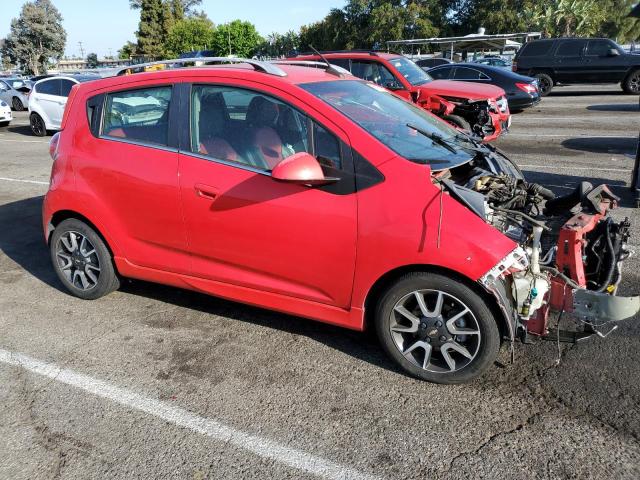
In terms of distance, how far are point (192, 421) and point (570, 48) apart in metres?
20.7

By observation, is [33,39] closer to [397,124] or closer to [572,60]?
[572,60]

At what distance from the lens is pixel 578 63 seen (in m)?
19.6

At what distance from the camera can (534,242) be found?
3021 mm

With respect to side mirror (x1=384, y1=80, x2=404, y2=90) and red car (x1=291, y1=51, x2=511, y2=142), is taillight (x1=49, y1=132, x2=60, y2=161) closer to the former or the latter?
red car (x1=291, y1=51, x2=511, y2=142)

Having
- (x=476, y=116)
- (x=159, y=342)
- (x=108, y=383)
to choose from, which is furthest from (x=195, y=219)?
(x=476, y=116)

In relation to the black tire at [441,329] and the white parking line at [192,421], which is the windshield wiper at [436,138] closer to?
the black tire at [441,329]

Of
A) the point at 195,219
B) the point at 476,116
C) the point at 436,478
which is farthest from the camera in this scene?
the point at 476,116

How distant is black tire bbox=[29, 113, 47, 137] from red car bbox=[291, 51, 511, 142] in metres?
9.60

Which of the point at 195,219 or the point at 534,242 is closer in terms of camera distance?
the point at 534,242

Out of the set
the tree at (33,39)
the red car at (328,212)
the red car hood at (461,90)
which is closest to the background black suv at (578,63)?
the red car hood at (461,90)

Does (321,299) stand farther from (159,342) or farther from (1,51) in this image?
(1,51)

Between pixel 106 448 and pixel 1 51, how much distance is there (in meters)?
104

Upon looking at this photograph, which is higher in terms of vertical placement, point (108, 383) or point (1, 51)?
point (1, 51)

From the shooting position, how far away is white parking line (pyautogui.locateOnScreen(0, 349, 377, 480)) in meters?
2.66
